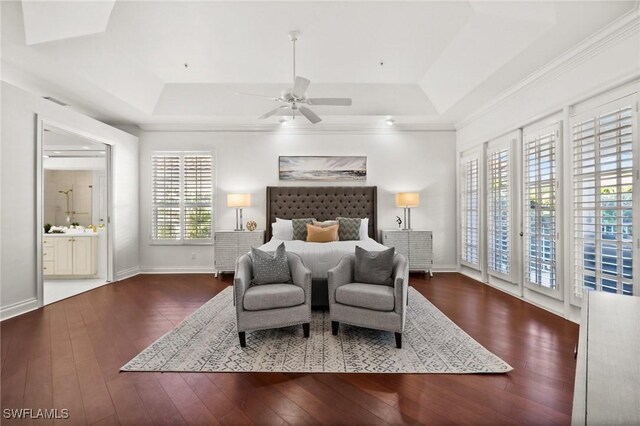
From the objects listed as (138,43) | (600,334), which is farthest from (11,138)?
(600,334)

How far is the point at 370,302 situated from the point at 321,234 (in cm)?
223

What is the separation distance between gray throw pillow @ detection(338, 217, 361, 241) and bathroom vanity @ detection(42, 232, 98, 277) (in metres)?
4.78

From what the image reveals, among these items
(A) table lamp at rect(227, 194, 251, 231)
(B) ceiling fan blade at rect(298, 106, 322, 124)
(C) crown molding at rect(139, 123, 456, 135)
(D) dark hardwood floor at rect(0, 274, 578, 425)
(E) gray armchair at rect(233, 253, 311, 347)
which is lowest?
(D) dark hardwood floor at rect(0, 274, 578, 425)

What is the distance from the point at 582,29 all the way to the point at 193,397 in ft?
15.6

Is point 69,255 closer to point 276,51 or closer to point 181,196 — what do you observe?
point 181,196

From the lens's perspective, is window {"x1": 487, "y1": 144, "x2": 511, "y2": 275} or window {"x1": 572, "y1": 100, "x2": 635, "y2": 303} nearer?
window {"x1": 572, "y1": 100, "x2": 635, "y2": 303}

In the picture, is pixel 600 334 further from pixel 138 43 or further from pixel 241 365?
pixel 138 43

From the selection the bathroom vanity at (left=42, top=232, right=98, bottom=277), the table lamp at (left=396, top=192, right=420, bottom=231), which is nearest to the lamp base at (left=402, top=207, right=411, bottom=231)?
the table lamp at (left=396, top=192, right=420, bottom=231)

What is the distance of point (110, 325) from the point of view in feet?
10.7

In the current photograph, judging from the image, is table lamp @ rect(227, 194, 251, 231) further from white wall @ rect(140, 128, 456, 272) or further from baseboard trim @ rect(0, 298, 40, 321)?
baseboard trim @ rect(0, 298, 40, 321)

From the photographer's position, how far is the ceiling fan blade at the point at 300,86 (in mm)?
3163

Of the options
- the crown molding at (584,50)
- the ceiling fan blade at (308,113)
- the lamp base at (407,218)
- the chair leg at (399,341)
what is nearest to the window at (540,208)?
the crown molding at (584,50)

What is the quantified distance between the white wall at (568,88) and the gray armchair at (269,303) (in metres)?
3.11

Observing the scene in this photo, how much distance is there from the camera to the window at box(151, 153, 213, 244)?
5.92 metres
